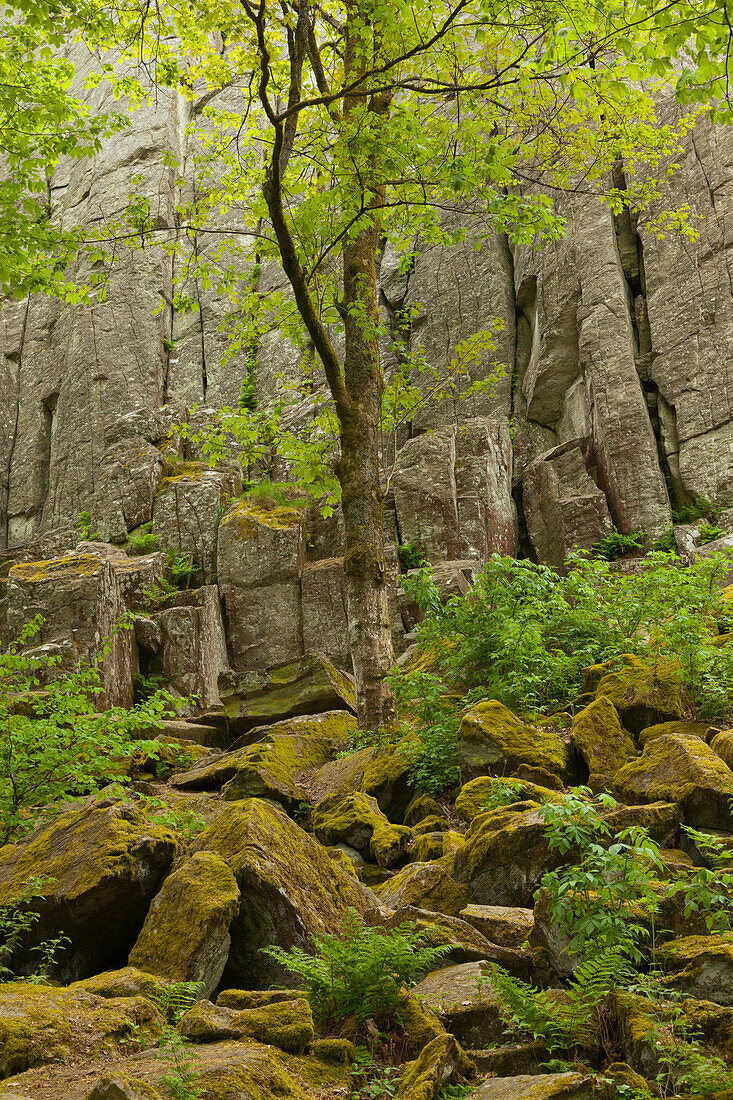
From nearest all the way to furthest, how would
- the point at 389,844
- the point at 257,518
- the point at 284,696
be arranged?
the point at 389,844
the point at 284,696
the point at 257,518

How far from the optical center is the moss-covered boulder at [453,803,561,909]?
518 centimetres

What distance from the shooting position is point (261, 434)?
12211mm

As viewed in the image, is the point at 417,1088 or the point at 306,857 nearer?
the point at 417,1088

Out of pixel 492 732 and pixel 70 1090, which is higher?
pixel 492 732

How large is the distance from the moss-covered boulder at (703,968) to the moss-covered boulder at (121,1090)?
2404mm

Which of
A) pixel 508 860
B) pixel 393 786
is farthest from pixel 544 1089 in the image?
pixel 393 786

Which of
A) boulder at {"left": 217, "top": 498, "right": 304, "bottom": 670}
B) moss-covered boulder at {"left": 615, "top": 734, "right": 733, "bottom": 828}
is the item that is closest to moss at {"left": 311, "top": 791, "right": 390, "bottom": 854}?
moss-covered boulder at {"left": 615, "top": 734, "right": 733, "bottom": 828}

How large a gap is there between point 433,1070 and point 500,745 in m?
3.99

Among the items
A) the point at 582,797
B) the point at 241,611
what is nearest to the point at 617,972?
the point at 582,797

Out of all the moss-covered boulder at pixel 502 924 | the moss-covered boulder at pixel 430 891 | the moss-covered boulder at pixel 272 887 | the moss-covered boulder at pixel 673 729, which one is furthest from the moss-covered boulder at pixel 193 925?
the moss-covered boulder at pixel 673 729

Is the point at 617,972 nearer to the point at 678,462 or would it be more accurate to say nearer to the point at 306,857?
the point at 306,857

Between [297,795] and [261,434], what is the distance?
18.8 feet

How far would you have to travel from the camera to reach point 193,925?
4.77m

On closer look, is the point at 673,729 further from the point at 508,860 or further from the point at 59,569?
the point at 59,569
